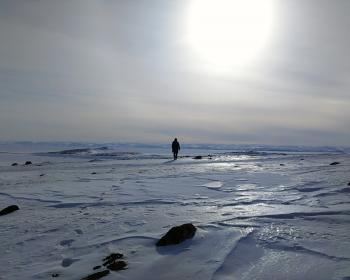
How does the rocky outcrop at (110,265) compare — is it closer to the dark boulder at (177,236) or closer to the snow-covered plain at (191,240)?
the snow-covered plain at (191,240)

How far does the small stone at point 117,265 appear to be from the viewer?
15.7ft

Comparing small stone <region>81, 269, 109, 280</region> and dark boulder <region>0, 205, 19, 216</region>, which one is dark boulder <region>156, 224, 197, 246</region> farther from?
dark boulder <region>0, 205, 19, 216</region>

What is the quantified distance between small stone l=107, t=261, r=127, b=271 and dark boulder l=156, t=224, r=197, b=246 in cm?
91

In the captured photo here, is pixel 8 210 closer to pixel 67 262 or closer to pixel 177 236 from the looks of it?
pixel 67 262

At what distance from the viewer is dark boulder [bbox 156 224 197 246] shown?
5.68 metres

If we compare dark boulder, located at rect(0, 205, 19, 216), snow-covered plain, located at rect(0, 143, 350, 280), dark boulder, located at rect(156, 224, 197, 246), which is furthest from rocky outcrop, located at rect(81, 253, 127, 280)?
dark boulder, located at rect(0, 205, 19, 216)

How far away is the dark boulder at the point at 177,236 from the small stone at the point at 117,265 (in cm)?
91

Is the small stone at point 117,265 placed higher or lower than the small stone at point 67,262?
higher

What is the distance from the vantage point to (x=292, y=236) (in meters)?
5.85

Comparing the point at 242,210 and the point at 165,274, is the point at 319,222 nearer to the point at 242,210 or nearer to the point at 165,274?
the point at 242,210

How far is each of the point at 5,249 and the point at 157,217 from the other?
3.03 meters

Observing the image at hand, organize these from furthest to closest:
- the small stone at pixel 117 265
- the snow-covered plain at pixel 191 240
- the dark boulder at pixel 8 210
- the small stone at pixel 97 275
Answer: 1. the dark boulder at pixel 8 210
2. the small stone at pixel 117 265
3. the snow-covered plain at pixel 191 240
4. the small stone at pixel 97 275

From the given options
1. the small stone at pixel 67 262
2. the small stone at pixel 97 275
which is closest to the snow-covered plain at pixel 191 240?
the small stone at pixel 67 262

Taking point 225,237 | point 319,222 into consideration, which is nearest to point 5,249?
point 225,237
